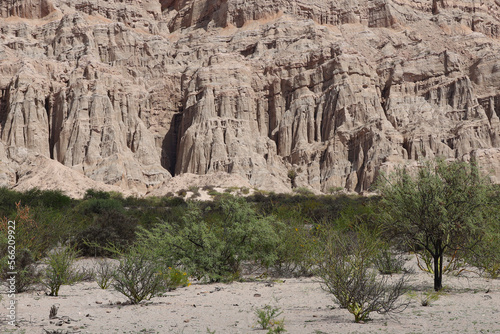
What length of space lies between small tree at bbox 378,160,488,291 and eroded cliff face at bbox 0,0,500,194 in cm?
4511

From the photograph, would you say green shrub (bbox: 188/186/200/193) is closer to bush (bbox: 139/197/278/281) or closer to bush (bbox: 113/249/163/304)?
bush (bbox: 139/197/278/281)

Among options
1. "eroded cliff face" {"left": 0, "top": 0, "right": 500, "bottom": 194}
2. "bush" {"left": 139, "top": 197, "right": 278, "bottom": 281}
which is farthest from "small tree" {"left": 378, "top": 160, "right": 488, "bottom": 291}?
"eroded cliff face" {"left": 0, "top": 0, "right": 500, "bottom": 194}

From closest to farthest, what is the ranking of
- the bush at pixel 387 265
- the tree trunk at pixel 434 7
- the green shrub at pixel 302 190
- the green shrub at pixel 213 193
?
the bush at pixel 387 265 < the green shrub at pixel 213 193 < the green shrub at pixel 302 190 < the tree trunk at pixel 434 7

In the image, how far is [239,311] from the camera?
7.39 m

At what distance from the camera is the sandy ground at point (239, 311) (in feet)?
20.6

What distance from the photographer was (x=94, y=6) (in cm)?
8362

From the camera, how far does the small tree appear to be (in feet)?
28.2

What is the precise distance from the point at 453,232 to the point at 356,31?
251 feet

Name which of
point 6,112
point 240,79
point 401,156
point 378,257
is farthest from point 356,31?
point 378,257

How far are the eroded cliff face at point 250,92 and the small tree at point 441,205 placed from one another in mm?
A: 45108

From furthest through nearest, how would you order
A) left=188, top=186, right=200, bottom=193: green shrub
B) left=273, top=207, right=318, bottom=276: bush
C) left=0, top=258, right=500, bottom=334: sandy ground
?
left=188, top=186, right=200, bottom=193: green shrub, left=273, top=207, right=318, bottom=276: bush, left=0, top=258, right=500, bottom=334: sandy ground

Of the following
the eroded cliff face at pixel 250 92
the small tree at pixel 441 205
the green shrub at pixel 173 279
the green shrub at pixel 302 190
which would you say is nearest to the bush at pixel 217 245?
the green shrub at pixel 173 279

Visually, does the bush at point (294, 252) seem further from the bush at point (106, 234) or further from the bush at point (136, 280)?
the bush at point (106, 234)

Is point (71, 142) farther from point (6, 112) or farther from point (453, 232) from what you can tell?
point (453, 232)
